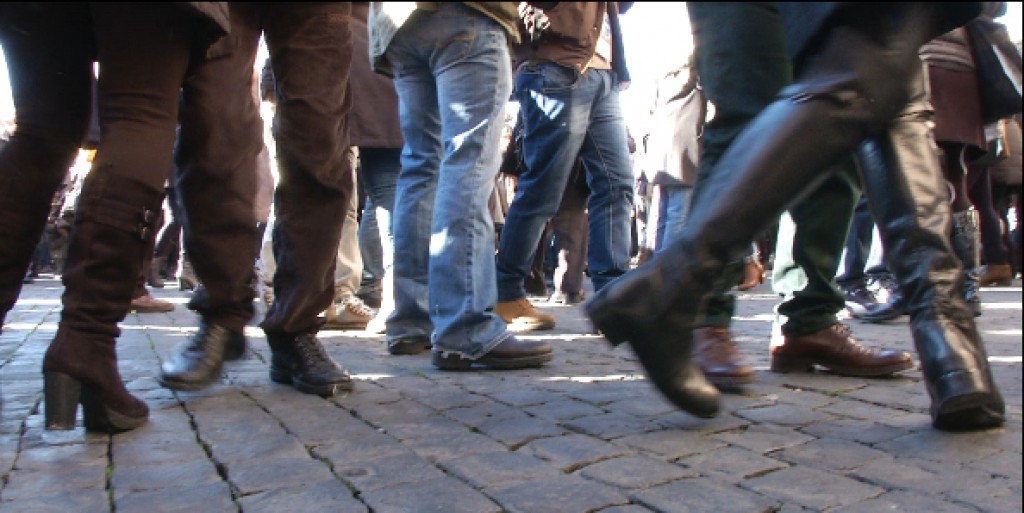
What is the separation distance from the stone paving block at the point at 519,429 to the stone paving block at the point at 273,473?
0.41 metres

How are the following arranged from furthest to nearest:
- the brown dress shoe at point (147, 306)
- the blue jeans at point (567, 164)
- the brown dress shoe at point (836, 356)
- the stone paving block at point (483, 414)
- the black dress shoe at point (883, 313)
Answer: the brown dress shoe at point (147, 306) < the black dress shoe at point (883, 313) < the blue jeans at point (567, 164) < the brown dress shoe at point (836, 356) < the stone paving block at point (483, 414)

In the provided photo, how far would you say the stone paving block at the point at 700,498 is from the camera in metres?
1.38

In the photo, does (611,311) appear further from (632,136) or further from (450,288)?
(632,136)

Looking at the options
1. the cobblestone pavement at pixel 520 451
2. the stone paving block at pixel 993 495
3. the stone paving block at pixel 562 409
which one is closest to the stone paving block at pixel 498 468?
the cobblestone pavement at pixel 520 451

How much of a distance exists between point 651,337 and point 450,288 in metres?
1.38

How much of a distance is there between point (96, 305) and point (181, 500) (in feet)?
2.05

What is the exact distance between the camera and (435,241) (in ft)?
9.73

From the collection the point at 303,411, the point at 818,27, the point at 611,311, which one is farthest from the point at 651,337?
the point at 303,411

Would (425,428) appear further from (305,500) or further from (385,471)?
(305,500)

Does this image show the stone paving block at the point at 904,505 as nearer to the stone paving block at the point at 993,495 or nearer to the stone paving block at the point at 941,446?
the stone paving block at the point at 993,495

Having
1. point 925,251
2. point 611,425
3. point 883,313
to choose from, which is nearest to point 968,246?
point 883,313

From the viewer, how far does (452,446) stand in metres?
1.79

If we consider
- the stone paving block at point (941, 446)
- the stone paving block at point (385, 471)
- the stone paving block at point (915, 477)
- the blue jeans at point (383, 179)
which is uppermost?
the blue jeans at point (383, 179)

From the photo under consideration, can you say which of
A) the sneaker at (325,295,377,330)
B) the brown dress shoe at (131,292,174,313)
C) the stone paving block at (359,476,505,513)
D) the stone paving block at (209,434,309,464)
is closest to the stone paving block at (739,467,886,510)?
the stone paving block at (359,476,505,513)
